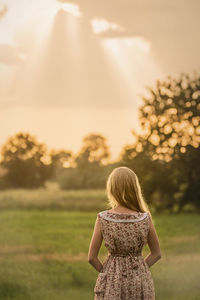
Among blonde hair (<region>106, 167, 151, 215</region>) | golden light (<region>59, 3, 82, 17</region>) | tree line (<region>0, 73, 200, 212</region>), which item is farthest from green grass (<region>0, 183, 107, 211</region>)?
blonde hair (<region>106, 167, 151, 215</region>)

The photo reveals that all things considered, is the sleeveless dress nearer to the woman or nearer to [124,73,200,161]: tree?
the woman

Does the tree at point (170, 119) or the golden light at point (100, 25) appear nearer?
the tree at point (170, 119)

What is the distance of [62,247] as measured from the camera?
847cm

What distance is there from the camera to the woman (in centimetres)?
272

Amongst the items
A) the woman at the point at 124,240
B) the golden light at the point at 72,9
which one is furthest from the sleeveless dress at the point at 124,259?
the golden light at the point at 72,9

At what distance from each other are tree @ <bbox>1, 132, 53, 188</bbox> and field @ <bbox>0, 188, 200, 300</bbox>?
0.74ft

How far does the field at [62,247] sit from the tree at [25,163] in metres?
0.22

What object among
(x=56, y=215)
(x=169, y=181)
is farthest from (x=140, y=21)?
(x=56, y=215)

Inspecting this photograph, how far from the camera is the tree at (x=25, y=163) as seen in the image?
816 centimetres

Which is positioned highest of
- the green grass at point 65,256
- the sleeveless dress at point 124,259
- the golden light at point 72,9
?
the golden light at point 72,9

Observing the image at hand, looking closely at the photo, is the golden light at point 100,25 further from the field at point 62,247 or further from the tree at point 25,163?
the field at point 62,247

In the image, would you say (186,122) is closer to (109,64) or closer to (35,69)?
(109,64)

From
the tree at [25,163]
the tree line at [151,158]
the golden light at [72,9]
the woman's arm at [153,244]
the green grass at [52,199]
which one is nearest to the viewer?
the woman's arm at [153,244]

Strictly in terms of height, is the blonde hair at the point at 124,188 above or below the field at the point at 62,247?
above
